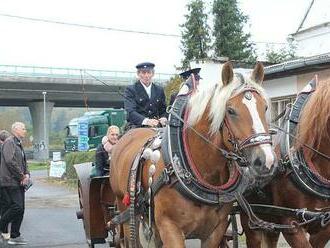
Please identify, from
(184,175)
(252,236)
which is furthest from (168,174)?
(252,236)

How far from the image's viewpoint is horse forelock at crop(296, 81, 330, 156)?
491 cm

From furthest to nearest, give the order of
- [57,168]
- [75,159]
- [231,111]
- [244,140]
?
[57,168]
[75,159]
[231,111]
[244,140]

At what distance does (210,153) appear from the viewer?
4.29 metres

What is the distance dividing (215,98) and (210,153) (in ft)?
1.43

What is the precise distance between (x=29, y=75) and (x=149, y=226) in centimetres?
3882

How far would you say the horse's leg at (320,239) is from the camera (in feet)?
17.0

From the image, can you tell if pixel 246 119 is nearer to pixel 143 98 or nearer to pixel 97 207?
pixel 143 98

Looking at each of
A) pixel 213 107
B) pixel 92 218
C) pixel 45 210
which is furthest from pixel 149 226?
pixel 45 210

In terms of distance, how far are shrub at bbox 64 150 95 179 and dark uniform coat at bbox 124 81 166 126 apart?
14.1 metres

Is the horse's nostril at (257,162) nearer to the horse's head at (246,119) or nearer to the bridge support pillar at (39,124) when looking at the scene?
the horse's head at (246,119)

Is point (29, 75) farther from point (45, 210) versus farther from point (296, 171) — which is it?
point (296, 171)

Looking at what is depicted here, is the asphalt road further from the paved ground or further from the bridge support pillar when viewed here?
the bridge support pillar

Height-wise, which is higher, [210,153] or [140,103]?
[140,103]

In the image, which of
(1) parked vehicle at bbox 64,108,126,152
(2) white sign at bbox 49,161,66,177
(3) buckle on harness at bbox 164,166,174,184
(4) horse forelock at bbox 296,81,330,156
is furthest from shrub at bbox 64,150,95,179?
(3) buckle on harness at bbox 164,166,174,184
